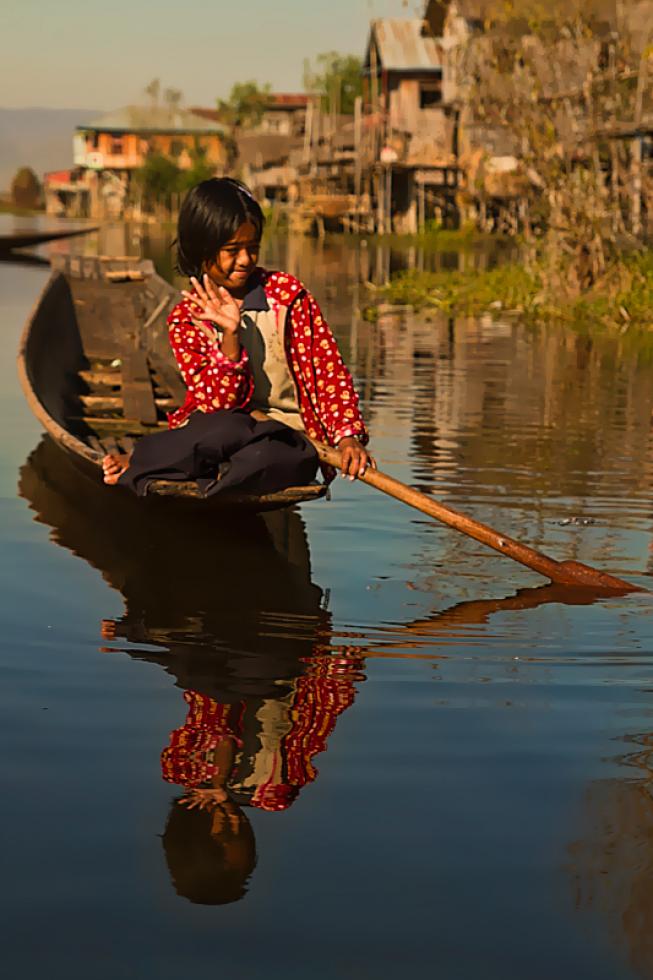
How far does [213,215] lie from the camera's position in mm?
4703

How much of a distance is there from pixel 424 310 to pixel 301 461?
38.5ft

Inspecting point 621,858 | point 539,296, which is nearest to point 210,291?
point 621,858

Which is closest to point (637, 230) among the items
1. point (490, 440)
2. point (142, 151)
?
point (490, 440)

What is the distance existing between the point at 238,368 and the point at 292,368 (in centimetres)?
39

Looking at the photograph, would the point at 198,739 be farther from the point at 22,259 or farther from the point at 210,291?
the point at 22,259

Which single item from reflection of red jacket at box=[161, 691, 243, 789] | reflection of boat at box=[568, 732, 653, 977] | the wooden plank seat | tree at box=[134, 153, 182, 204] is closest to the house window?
tree at box=[134, 153, 182, 204]

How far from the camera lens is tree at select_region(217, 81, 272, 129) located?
72562mm

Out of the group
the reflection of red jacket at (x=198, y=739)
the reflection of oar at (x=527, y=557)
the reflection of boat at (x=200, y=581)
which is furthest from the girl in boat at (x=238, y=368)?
the reflection of red jacket at (x=198, y=739)

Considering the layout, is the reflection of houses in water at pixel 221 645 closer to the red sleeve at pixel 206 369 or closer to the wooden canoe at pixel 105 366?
the wooden canoe at pixel 105 366

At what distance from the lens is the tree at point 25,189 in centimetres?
12756

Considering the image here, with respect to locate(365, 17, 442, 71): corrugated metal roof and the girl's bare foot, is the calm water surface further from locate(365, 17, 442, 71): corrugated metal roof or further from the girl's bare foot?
locate(365, 17, 442, 71): corrugated metal roof

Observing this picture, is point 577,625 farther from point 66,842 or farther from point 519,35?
point 519,35

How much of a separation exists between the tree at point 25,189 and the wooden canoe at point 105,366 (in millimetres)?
118560

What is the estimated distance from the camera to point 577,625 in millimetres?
4547
